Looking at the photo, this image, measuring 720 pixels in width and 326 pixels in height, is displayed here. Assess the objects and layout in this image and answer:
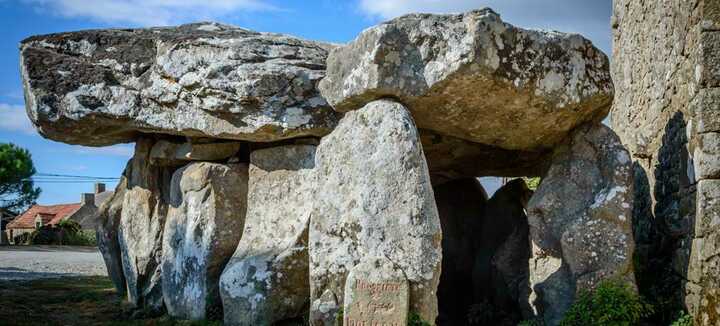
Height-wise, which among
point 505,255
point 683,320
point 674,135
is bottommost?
point 683,320

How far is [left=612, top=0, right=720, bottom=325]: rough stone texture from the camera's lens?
583cm

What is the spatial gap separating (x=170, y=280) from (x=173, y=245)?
1.40ft

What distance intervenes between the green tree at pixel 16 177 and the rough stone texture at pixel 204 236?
2509cm

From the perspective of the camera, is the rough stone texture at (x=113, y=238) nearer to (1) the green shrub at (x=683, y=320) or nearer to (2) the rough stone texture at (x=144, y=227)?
(2) the rough stone texture at (x=144, y=227)

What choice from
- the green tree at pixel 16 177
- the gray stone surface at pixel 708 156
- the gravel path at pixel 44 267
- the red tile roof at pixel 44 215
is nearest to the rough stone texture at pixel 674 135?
the gray stone surface at pixel 708 156

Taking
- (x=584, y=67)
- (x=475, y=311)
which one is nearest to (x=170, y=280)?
(x=475, y=311)

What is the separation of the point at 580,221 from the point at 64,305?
22.3 feet

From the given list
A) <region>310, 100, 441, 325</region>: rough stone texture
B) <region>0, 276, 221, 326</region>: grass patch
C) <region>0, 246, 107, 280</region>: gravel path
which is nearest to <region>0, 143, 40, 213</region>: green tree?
<region>0, 246, 107, 280</region>: gravel path

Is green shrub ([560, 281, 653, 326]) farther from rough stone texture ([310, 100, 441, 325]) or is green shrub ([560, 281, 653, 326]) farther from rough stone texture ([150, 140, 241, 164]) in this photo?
rough stone texture ([150, 140, 241, 164])

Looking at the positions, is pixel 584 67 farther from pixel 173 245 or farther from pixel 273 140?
pixel 173 245

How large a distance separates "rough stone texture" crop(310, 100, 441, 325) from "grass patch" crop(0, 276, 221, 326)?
7.40 feet

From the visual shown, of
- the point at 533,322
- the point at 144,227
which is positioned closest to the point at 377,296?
the point at 533,322

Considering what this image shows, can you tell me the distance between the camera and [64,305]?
9.84 meters

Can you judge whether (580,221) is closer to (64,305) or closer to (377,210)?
(377,210)
